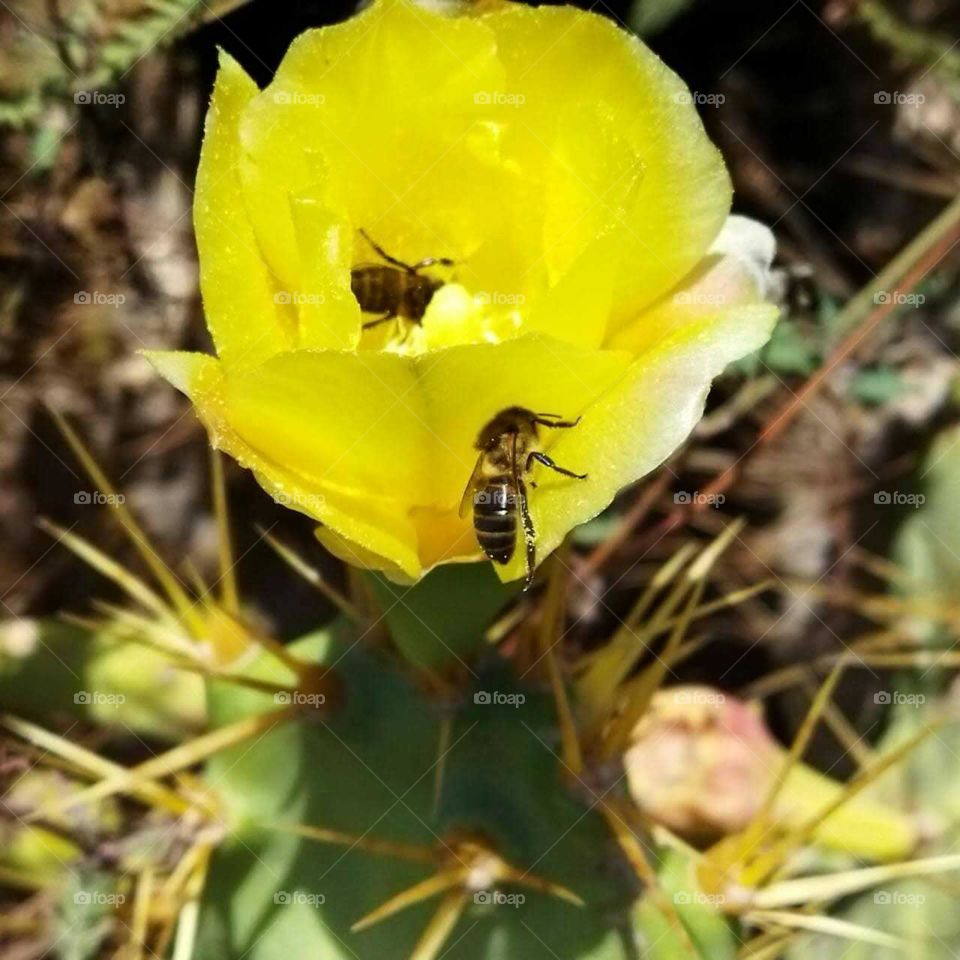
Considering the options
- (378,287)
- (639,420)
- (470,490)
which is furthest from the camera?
(378,287)

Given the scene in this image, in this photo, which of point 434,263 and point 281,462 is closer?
point 281,462

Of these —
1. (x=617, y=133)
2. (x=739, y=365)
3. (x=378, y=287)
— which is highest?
(x=617, y=133)

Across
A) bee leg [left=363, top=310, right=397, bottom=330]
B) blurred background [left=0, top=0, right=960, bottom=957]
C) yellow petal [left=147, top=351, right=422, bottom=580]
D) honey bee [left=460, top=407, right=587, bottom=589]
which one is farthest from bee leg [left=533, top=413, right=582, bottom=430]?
blurred background [left=0, top=0, right=960, bottom=957]

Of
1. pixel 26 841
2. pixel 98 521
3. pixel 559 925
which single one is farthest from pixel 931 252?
pixel 26 841

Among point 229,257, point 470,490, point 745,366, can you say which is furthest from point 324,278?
point 745,366

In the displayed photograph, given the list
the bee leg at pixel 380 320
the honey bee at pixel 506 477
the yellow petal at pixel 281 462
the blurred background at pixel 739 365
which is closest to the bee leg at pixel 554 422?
the honey bee at pixel 506 477

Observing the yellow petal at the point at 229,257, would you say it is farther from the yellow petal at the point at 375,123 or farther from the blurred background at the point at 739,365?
the blurred background at the point at 739,365

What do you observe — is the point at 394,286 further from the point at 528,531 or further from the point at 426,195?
the point at 528,531

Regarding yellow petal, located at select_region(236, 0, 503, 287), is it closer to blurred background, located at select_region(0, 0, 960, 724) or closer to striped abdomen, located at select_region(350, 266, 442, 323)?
striped abdomen, located at select_region(350, 266, 442, 323)
